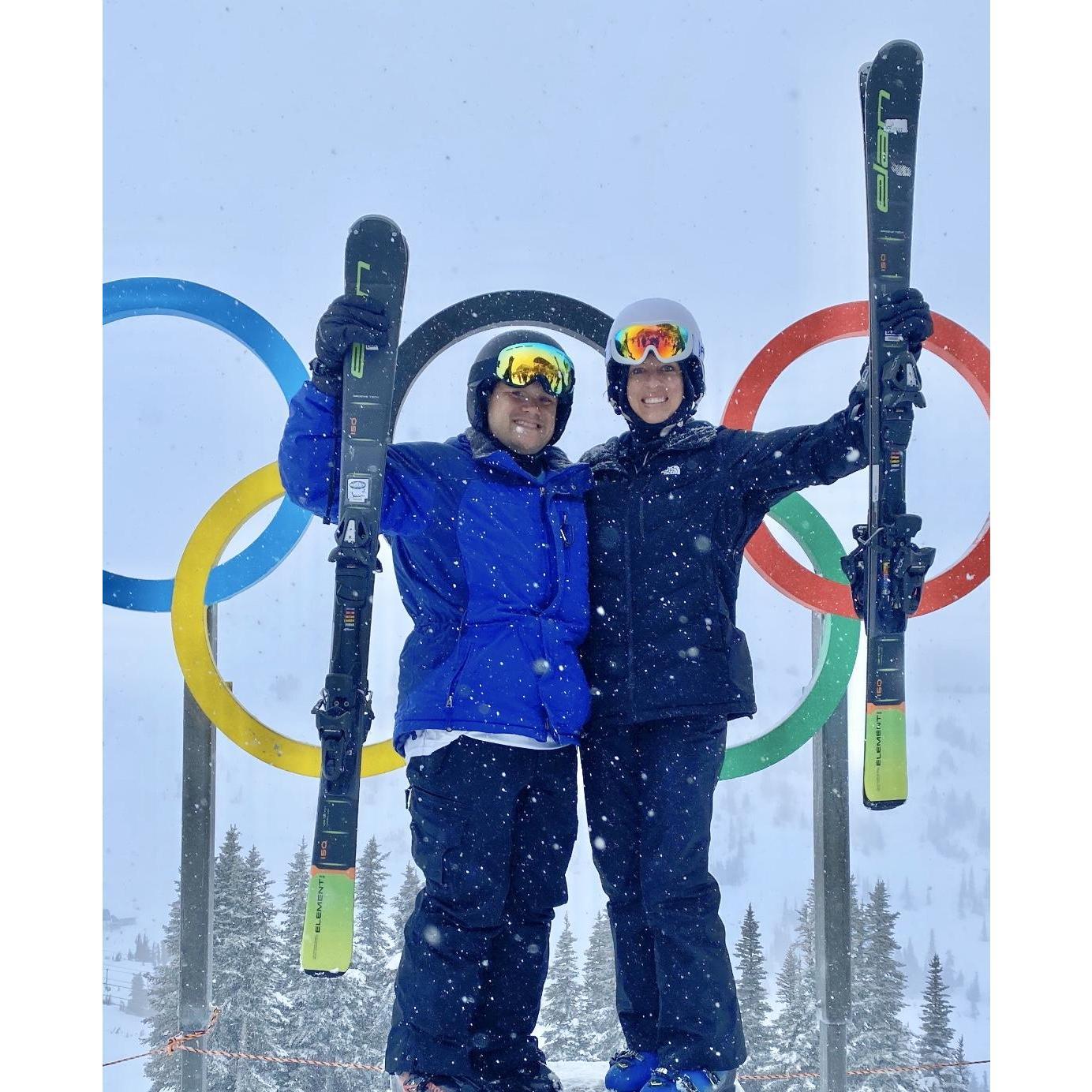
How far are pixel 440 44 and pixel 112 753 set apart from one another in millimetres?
5166

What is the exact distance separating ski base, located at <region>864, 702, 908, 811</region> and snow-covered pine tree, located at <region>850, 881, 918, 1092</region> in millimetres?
3837

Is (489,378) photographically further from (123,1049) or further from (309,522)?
(123,1049)

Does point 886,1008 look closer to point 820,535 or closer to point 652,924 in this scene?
point 820,535

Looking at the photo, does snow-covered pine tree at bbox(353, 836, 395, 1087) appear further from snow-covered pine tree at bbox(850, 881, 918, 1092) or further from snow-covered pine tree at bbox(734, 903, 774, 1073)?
snow-covered pine tree at bbox(850, 881, 918, 1092)

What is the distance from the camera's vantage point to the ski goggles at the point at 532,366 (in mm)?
2869

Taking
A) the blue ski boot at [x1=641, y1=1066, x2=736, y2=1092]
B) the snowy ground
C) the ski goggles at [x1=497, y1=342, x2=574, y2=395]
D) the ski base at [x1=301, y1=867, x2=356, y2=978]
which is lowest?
the snowy ground

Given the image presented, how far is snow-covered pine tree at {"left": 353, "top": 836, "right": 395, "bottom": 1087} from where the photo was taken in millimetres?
5320

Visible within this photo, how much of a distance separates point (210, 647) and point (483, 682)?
1487 mm

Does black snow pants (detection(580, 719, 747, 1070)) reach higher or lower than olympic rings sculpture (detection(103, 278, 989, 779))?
lower

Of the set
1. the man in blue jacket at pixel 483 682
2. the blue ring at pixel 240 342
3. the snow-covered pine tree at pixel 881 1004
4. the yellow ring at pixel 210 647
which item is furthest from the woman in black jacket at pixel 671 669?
the snow-covered pine tree at pixel 881 1004

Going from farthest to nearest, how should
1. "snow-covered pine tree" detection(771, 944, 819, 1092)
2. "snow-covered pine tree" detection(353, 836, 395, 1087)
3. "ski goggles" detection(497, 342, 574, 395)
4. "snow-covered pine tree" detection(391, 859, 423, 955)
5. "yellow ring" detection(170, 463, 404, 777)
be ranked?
"snow-covered pine tree" detection(391, 859, 423, 955)
"snow-covered pine tree" detection(771, 944, 819, 1092)
"snow-covered pine tree" detection(353, 836, 395, 1087)
"yellow ring" detection(170, 463, 404, 777)
"ski goggles" detection(497, 342, 574, 395)

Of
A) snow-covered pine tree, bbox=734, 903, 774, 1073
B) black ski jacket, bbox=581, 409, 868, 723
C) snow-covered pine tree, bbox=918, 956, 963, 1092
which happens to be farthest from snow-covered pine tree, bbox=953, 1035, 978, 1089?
black ski jacket, bbox=581, 409, 868, 723

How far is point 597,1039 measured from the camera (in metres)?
5.55

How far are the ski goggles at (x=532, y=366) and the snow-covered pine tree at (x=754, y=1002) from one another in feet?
12.9
